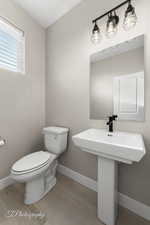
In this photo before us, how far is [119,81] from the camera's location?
125cm

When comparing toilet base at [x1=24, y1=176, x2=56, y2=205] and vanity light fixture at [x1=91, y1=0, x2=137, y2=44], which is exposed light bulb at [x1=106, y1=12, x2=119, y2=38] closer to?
vanity light fixture at [x1=91, y1=0, x2=137, y2=44]

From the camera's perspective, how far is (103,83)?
1382 millimetres

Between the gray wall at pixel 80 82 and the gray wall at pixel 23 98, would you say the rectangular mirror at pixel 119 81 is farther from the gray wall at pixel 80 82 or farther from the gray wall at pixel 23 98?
the gray wall at pixel 23 98

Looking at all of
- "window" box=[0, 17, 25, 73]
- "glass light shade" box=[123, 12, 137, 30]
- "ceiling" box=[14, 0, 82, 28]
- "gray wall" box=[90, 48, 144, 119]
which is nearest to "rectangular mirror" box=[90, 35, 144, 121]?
"gray wall" box=[90, 48, 144, 119]

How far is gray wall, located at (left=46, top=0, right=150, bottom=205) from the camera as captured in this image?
106 centimetres

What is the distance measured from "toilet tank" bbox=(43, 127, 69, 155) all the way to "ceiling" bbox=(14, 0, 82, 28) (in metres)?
1.77

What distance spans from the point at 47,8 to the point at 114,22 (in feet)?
3.61

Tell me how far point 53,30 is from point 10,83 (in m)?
1.17

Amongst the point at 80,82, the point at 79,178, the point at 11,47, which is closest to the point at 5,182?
the point at 79,178

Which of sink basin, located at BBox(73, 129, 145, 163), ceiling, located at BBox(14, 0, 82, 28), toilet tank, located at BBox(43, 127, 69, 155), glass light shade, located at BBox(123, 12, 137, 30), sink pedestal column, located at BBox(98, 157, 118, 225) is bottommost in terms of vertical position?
sink pedestal column, located at BBox(98, 157, 118, 225)

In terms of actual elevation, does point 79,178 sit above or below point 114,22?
below

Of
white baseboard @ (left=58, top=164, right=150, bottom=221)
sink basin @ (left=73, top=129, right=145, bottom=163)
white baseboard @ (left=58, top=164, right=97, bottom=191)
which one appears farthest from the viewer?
white baseboard @ (left=58, top=164, right=97, bottom=191)

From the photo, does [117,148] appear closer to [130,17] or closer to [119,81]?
[119,81]

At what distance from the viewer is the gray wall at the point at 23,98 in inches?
58.3
